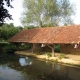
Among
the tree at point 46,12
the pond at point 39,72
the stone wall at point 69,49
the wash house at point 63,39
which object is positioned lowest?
the pond at point 39,72

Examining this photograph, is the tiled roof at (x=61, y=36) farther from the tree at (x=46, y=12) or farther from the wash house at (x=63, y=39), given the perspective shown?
the tree at (x=46, y=12)

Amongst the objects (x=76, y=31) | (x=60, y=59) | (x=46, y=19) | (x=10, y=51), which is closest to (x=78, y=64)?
(x=60, y=59)

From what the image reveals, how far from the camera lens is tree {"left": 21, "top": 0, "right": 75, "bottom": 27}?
114 feet

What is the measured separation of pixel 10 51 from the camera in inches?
1090

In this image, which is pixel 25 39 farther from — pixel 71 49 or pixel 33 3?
pixel 33 3

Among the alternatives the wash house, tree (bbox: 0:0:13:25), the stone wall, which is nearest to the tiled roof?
the wash house

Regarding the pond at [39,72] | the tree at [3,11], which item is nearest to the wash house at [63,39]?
the pond at [39,72]

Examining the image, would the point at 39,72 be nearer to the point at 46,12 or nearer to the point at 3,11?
the point at 3,11

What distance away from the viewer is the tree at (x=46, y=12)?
34.8 m

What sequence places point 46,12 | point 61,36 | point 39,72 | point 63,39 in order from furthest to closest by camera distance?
point 46,12
point 61,36
point 63,39
point 39,72

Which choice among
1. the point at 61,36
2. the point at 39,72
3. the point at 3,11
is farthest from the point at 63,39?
the point at 3,11

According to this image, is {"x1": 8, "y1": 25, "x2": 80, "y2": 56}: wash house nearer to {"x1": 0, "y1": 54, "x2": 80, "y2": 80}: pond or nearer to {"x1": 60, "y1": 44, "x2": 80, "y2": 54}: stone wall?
{"x1": 60, "y1": 44, "x2": 80, "y2": 54}: stone wall

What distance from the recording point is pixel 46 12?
3506cm

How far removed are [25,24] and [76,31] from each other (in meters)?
17.4
